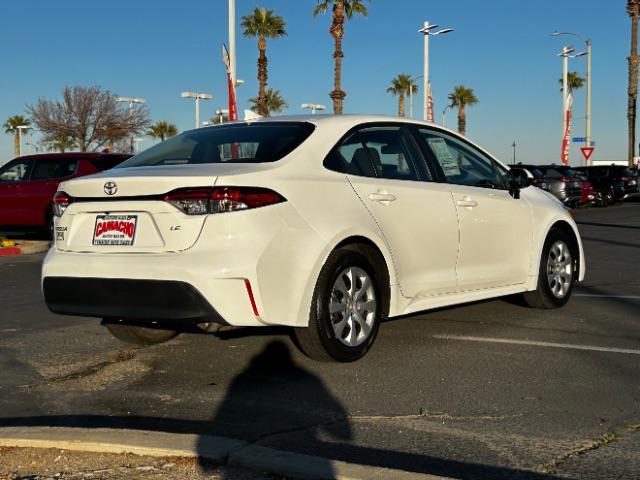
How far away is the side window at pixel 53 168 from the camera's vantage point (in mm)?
16859

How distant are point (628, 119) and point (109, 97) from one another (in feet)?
97.8

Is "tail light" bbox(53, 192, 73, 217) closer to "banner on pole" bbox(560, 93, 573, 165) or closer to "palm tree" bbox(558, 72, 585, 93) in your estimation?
"banner on pole" bbox(560, 93, 573, 165)

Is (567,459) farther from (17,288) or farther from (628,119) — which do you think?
(628,119)

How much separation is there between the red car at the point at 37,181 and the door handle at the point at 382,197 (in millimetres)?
11803

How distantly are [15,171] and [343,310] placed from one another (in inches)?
532

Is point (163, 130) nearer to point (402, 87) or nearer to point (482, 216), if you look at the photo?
point (402, 87)

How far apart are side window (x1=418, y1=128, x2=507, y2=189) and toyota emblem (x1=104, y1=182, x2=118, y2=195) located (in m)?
2.54

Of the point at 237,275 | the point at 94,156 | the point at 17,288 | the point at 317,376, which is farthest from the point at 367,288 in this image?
the point at 94,156

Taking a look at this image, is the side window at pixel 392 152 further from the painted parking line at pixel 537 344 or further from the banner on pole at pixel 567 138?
the banner on pole at pixel 567 138

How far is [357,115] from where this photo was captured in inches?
248

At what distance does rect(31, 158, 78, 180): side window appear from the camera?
55.3 feet

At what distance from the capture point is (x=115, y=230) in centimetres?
523

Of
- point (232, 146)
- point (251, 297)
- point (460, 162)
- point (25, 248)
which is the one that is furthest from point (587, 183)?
point (251, 297)

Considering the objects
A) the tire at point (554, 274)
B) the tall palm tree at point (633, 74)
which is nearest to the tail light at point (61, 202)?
the tire at point (554, 274)
